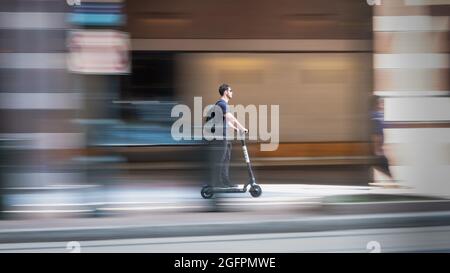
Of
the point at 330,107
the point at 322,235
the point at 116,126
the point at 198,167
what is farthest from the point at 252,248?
the point at 330,107

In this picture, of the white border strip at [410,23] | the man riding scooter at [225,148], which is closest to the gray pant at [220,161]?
the man riding scooter at [225,148]

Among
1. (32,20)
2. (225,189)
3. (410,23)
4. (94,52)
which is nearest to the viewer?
(32,20)

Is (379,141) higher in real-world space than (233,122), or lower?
lower

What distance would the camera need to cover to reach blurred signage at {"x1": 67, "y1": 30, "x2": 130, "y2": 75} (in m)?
5.29

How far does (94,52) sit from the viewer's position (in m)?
5.33

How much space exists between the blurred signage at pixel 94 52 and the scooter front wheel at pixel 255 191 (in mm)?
1499

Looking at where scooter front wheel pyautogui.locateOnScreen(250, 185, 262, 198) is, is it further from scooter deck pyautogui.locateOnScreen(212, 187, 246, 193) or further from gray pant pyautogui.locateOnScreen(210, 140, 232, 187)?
gray pant pyautogui.locateOnScreen(210, 140, 232, 187)

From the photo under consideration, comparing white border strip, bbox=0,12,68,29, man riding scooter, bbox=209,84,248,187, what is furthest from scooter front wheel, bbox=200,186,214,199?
white border strip, bbox=0,12,68,29

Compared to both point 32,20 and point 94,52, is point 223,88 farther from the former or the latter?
point 32,20

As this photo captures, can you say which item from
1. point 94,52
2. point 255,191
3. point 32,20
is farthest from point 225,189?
point 32,20

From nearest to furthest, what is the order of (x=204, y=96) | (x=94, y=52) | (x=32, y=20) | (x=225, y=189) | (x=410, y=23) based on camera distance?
(x=32, y=20) → (x=94, y=52) → (x=225, y=189) → (x=410, y=23) → (x=204, y=96)

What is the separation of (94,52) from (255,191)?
69.8 inches

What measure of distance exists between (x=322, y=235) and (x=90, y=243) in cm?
176

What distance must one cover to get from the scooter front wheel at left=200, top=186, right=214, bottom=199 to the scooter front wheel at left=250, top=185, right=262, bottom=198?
341 millimetres
